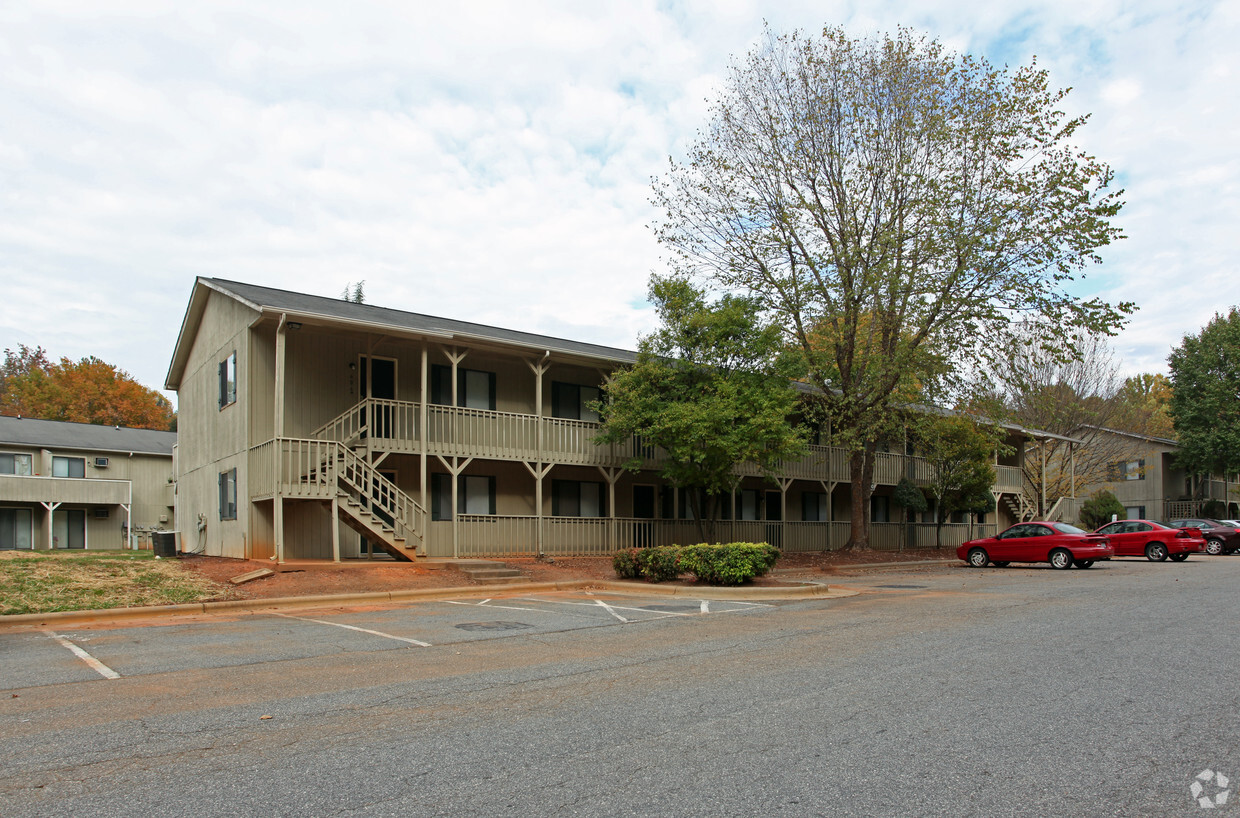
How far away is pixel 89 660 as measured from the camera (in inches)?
364

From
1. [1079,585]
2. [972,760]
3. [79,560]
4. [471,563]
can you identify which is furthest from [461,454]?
[972,760]

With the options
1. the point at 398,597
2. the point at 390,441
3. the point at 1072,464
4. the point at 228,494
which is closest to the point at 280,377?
the point at 390,441

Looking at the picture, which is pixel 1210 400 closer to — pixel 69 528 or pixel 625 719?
pixel 625 719

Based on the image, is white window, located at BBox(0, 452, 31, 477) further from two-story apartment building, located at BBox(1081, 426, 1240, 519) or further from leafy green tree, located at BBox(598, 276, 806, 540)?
two-story apartment building, located at BBox(1081, 426, 1240, 519)

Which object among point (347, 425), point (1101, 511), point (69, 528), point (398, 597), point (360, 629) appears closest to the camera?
point (360, 629)

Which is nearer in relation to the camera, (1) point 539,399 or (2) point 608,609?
(2) point 608,609

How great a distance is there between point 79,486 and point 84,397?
93.4 ft

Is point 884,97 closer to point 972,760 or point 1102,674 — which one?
point 1102,674

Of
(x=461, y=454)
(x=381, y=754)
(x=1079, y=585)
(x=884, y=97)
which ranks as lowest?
(x=1079, y=585)

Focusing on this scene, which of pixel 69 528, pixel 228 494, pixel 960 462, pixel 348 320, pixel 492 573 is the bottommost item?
pixel 69 528

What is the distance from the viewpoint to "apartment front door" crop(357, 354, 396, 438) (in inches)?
853

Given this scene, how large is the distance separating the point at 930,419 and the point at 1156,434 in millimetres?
49602

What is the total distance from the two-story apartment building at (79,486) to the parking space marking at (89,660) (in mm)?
28031

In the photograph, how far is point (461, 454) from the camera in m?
21.9
